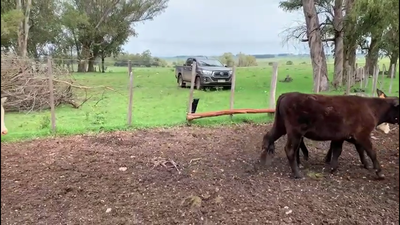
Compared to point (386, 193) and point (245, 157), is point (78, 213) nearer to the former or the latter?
point (245, 157)

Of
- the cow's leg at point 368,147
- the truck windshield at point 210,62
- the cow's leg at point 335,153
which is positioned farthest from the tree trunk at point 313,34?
the cow's leg at point 368,147

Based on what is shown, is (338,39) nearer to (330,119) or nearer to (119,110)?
(119,110)

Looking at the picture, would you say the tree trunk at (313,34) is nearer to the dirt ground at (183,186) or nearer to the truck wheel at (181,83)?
the truck wheel at (181,83)

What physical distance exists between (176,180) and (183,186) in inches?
7.5

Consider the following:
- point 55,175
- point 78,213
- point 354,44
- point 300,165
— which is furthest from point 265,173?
point 354,44

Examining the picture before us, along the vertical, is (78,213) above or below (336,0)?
below

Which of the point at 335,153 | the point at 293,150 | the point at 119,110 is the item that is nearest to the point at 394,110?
the point at 293,150

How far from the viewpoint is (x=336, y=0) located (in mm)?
13562

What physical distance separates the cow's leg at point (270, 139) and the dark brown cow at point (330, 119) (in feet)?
0.55

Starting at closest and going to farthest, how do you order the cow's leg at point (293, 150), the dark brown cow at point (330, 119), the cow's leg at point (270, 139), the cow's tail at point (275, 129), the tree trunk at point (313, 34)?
1. the dark brown cow at point (330, 119)
2. the cow's leg at point (293, 150)
3. the cow's tail at point (275, 129)
4. the cow's leg at point (270, 139)
5. the tree trunk at point (313, 34)

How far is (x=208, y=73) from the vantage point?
45.3ft

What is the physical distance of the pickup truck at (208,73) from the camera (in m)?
13.8

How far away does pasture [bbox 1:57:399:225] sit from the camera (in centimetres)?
335

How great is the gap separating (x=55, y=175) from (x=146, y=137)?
1958 millimetres
